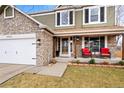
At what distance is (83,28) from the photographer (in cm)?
1631

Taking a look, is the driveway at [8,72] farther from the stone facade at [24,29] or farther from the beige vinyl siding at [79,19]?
the beige vinyl siding at [79,19]

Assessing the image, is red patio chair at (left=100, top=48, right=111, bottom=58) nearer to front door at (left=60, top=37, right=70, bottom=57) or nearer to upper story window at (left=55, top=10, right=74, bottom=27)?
front door at (left=60, top=37, right=70, bottom=57)

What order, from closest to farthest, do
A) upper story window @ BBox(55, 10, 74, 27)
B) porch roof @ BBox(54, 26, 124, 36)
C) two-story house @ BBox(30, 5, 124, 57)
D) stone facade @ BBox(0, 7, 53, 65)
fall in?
stone facade @ BBox(0, 7, 53, 65), porch roof @ BBox(54, 26, 124, 36), two-story house @ BBox(30, 5, 124, 57), upper story window @ BBox(55, 10, 74, 27)

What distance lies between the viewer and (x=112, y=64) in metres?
12.8

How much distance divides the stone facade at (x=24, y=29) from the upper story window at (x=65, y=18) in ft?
17.1

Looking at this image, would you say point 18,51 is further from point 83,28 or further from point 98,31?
point 98,31

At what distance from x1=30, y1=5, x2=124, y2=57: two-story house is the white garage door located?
3978 mm

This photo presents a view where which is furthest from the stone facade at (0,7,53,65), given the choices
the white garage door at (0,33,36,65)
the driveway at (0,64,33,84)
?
the driveway at (0,64,33,84)

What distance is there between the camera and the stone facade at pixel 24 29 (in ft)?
39.6

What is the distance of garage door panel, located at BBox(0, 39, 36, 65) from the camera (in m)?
12.5

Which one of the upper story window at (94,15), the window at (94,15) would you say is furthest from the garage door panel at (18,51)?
the window at (94,15)

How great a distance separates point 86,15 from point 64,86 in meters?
11.4

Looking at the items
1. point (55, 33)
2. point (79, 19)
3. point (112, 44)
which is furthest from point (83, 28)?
point (112, 44)
